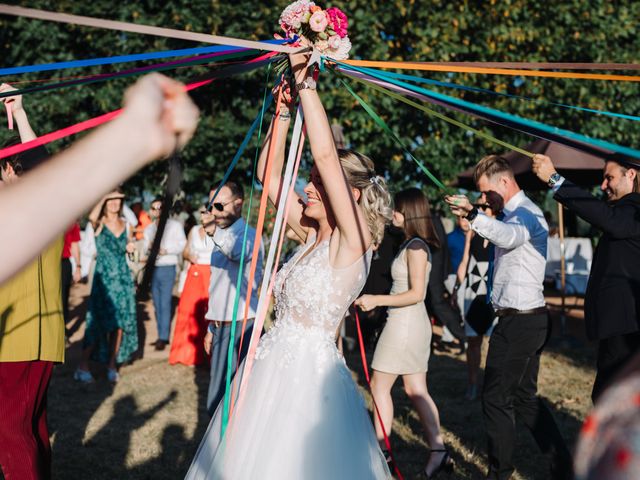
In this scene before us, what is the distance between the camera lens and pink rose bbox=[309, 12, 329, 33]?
8.86ft

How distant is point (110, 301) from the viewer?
742 cm

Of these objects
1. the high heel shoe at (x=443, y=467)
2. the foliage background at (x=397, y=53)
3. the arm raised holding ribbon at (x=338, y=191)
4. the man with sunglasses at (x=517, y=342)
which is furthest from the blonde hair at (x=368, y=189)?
the foliage background at (x=397, y=53)

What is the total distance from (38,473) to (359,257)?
1972 mm

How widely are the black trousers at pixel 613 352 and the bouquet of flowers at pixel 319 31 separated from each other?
2.23 metres

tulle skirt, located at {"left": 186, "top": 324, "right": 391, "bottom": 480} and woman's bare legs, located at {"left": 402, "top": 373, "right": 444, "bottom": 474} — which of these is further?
woman's bare legs, located at {"left": 402, "top": 373, "right": 444, "bottom": 474}

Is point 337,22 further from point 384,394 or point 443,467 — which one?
point 443,467

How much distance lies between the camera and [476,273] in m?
7.15

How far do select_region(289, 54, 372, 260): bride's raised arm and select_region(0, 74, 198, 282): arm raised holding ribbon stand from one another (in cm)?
145

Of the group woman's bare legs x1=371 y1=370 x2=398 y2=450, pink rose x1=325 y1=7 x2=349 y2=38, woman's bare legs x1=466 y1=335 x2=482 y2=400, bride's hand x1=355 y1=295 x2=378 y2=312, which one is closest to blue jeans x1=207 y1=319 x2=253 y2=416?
bride's hand x1=355 y1=295 x2=378 y2=312

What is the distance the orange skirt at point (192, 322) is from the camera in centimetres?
770

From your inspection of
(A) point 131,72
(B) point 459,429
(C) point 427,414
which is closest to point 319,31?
(A) point 131,72

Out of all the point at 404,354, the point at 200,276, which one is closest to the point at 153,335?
the point at 200,276

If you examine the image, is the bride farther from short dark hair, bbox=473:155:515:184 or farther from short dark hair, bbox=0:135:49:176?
short dark hair, bbox=473:155:515:184

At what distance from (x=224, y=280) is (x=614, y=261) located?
2.69 m
